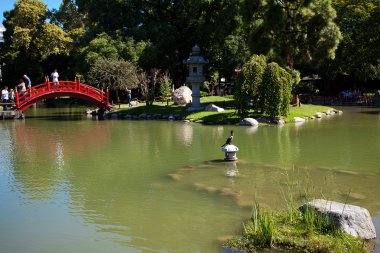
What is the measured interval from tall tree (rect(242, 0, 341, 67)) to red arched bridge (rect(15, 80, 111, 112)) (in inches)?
424

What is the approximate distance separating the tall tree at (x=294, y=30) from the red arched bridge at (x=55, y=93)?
10.8 metres

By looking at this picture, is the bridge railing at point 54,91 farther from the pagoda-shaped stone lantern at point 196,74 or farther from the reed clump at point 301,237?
the reed clump at point 301,237

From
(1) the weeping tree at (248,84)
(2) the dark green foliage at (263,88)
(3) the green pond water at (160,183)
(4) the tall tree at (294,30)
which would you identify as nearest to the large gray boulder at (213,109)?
(2) the dark green foliage at (263,88)

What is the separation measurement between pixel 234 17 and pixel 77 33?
24706 mm

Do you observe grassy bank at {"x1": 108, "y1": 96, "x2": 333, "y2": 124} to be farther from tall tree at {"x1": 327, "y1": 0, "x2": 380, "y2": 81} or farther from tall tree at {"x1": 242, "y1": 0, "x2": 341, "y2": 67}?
tall tree at {"x1": 327, "y1": 0, "x2": 380, "y2": 81}

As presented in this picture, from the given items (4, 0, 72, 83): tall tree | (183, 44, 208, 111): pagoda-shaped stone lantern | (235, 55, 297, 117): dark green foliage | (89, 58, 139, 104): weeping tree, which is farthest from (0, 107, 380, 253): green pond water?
(4, 0, 72, 83): tall tree

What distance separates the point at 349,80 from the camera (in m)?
42.8

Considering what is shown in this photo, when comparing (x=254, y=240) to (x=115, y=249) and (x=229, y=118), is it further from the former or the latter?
(x=229, y=118)

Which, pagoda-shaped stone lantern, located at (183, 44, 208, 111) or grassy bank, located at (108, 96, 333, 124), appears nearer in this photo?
grassy bank, located at (108, 96, 333, 124)

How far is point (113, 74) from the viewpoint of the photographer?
103ft

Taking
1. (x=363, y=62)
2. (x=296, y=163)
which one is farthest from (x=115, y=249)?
(x=363, y=62)

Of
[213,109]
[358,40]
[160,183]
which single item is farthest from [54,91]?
[358,40]

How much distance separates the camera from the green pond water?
7168 millimetres

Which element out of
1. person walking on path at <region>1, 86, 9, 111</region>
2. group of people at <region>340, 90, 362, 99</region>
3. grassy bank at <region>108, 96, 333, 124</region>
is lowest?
grassy bank at <region>108, 96, 333, 124</region>
